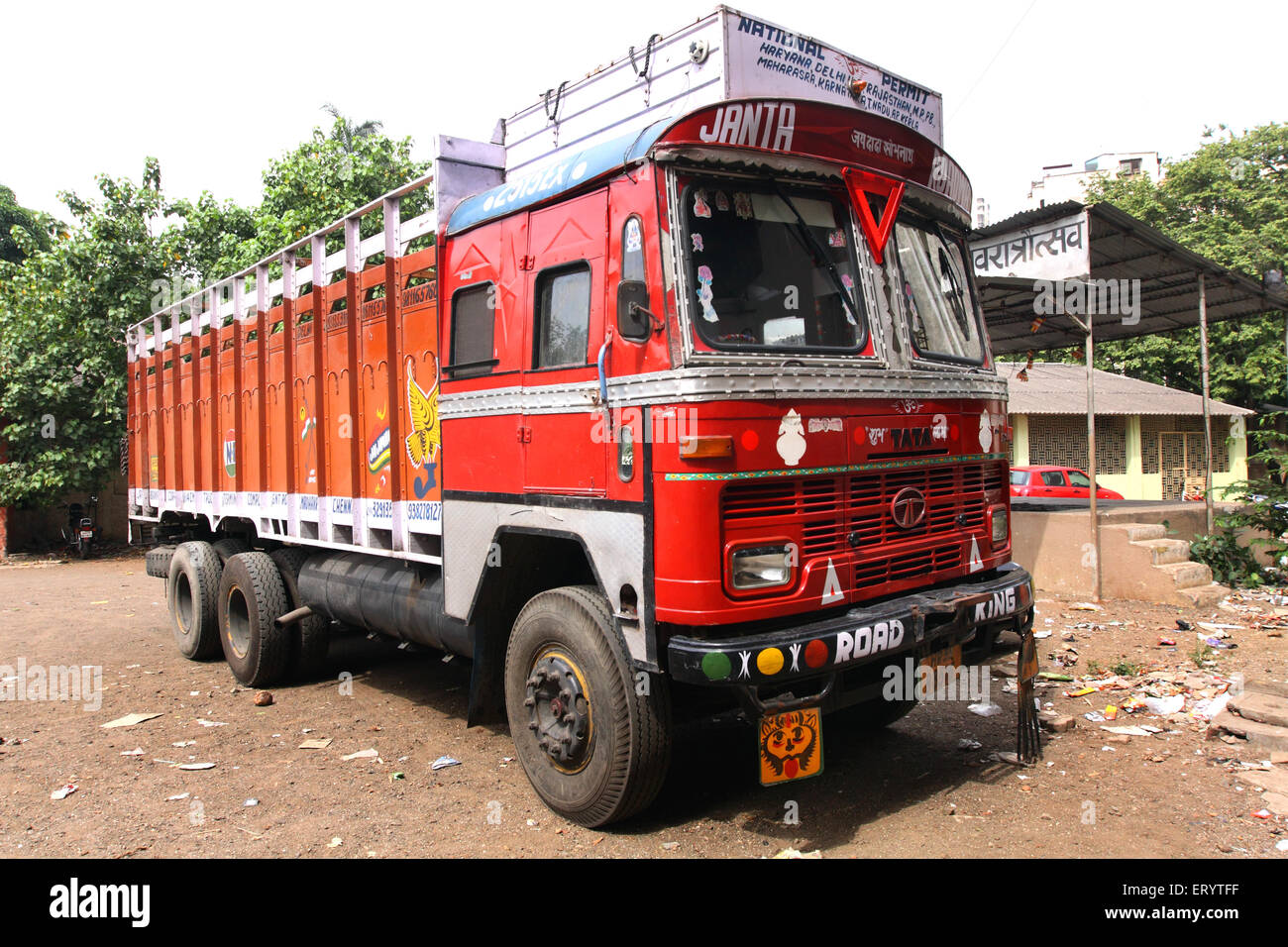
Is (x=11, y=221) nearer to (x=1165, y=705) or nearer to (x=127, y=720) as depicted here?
(x=127, y=720)

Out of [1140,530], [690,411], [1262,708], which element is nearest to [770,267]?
[690,411]

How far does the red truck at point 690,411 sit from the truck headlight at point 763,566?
1 centimetres

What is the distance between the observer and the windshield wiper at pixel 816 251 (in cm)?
393

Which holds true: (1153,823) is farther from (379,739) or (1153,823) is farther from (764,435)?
(379,739)

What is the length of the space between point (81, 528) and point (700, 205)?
18266 millimetres

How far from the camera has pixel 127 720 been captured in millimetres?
6234

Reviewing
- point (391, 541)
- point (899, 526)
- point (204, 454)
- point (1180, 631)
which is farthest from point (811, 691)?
point (204, 454)

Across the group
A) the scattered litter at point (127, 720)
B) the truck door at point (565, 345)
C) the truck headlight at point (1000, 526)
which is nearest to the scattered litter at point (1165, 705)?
the truck headlight at point (1000, 526)

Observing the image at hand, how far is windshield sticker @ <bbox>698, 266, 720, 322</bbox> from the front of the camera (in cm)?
363

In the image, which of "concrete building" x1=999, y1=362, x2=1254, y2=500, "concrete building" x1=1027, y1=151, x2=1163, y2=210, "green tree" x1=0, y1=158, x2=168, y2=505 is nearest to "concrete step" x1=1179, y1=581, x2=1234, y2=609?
"concrete building" x1=999, y1=362, x2=1254, y2=500

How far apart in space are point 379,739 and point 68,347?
14.9m

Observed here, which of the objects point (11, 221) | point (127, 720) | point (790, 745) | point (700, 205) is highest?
point (11, 221)

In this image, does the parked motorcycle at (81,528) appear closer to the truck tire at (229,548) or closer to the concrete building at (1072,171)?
the truck tire at (229,548)

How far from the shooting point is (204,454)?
8.37 m
